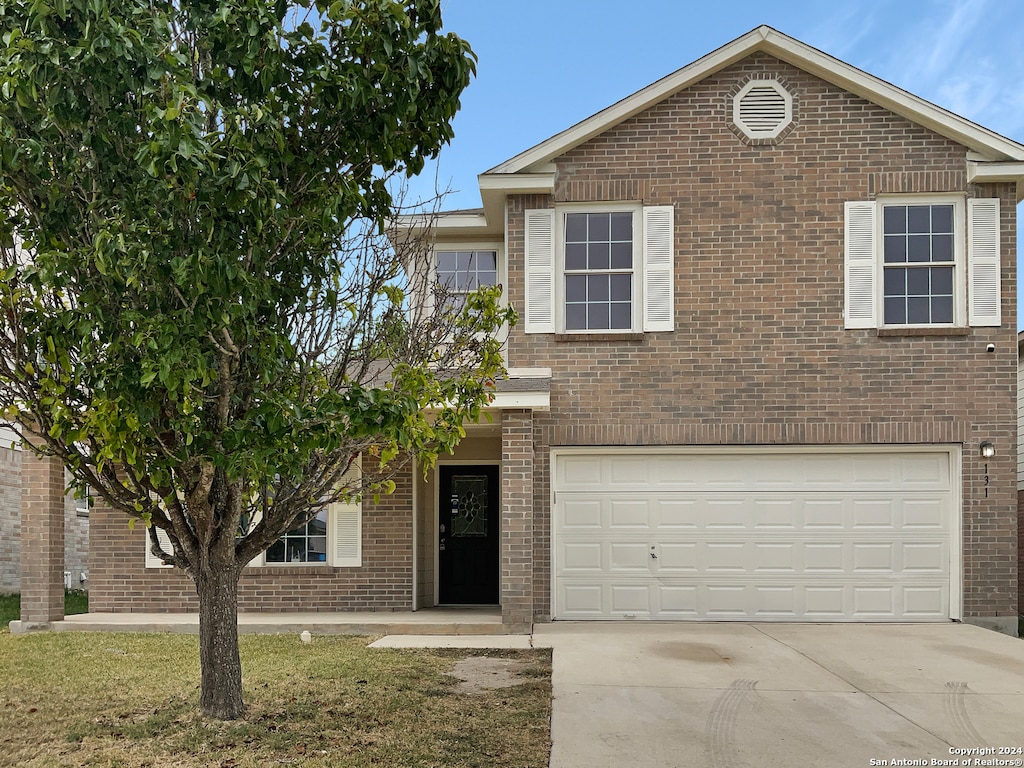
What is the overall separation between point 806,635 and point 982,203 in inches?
231

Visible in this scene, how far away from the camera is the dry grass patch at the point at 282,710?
570 centimetres

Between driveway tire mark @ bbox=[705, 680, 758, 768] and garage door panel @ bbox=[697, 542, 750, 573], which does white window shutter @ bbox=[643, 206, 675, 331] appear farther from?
driveway tire mark @ bbox=[705, 680, 758, 768]

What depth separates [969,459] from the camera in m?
11.1

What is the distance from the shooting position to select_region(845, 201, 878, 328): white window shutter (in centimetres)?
1117

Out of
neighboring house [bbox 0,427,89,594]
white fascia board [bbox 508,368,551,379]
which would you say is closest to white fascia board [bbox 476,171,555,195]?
white fascia board [bbox 508,368,551,379]

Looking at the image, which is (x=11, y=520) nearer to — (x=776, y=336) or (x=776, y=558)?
(x=776, y=558)

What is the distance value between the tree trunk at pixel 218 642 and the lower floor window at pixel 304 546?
5652 mm

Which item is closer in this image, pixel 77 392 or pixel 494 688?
pixel 77 392

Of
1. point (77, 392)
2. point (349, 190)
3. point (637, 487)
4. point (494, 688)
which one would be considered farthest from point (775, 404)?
point (77, 392)

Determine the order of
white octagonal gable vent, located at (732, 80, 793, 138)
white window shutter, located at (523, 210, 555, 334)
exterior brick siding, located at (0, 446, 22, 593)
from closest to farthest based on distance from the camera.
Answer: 1. white window shutter, located at (523, 210, 555, 334)
2. white octagonal gable vent, located at (732, 80, 793, 138)
3. exterior brick siding, located at (0, 446, 22, 593)

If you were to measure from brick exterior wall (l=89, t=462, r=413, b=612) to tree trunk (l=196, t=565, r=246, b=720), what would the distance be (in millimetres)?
5568

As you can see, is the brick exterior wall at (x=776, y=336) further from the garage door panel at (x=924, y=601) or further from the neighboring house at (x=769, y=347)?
the garage door panel at (x=924, y=601)

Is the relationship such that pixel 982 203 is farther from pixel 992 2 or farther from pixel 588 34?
pixel 992 2

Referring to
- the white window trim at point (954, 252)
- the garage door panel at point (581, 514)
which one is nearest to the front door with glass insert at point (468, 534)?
the garage door panel at point (581, 514)
